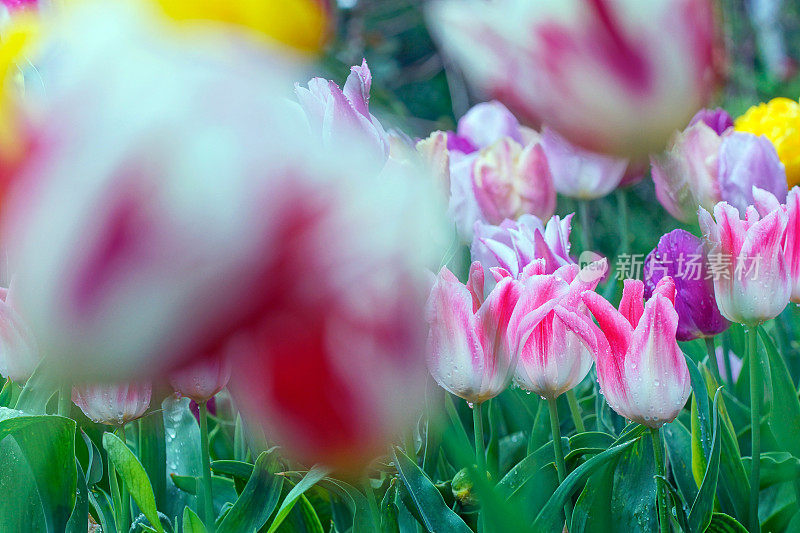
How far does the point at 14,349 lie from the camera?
0.36m

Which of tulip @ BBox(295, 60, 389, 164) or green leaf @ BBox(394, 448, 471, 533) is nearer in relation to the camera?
tulip @ BBox(295, 60, 389, 164)

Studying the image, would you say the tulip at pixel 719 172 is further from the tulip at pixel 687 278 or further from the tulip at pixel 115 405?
the tulip at pixel 115 405

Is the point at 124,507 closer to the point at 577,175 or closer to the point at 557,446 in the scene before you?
the point at 557,446

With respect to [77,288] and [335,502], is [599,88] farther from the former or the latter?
[335,502]

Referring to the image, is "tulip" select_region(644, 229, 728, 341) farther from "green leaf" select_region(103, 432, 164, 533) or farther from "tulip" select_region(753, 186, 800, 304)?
"green leaf" select_region(103, 432, 164, 533)

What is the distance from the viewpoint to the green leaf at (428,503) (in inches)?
12.9

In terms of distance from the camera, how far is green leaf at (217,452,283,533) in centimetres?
35

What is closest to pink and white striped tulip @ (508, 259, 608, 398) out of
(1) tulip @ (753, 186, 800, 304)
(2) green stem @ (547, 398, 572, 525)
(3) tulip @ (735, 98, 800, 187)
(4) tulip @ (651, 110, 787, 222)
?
(2) green stem @ (547, 398, 572, 525)

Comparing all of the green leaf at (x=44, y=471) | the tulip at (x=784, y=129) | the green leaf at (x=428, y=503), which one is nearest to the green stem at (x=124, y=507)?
the green leaf at (x=44, y=471)

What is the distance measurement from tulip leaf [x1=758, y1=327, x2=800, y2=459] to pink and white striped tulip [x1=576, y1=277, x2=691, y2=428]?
0.15 meters

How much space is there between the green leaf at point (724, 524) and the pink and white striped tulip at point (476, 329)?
5.3 inches

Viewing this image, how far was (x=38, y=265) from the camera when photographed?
4.4 inches

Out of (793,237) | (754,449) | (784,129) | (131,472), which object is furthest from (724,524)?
(784,129)

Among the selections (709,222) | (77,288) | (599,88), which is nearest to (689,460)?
(709,222)
